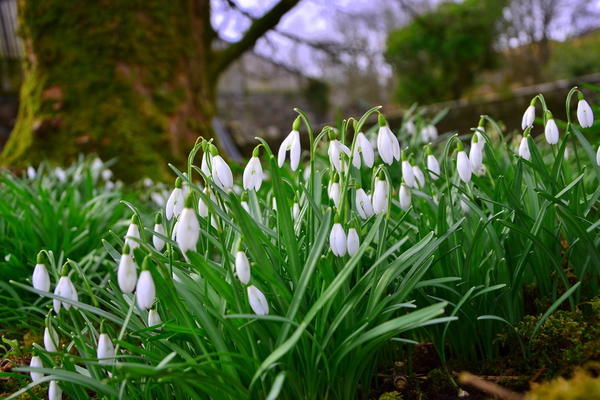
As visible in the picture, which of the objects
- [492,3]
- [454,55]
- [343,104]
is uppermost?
[492,3]

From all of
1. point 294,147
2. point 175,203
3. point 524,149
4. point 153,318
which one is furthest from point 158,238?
point 524,149

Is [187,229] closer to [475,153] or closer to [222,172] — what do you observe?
[222,172]

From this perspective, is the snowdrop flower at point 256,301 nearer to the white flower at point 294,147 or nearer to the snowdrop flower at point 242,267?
the snowdrop flower at point 242,267

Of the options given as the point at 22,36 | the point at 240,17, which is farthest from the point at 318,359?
the point at 240,17

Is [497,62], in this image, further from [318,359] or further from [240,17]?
[318,359]

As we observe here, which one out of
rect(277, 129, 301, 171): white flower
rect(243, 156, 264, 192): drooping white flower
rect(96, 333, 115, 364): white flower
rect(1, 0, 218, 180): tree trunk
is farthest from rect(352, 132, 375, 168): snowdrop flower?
rect(1, 0, 218, 180): tree trunk

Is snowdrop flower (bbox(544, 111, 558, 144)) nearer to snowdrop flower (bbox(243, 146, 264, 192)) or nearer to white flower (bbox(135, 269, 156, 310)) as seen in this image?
snowdrop flower (bbox(243, 146, 264, 192))
